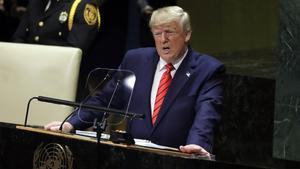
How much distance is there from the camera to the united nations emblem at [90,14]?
3936 mm

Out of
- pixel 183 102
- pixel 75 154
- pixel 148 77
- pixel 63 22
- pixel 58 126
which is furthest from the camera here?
pixel 63 22

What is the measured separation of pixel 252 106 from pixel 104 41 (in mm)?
1029

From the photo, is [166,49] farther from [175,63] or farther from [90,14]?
[90,14]

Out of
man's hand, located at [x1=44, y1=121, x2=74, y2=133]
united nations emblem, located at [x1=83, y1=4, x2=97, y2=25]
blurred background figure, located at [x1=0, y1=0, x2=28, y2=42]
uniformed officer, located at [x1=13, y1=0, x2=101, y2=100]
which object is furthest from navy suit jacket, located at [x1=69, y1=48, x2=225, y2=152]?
blurred background figure, located at [x1=0, y1=0, x2=28, y2=42]

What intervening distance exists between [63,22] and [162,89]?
39.6 inches

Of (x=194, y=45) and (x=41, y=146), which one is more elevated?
(x=194, y=45)

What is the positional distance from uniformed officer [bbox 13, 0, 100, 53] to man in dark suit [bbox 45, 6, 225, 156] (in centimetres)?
74

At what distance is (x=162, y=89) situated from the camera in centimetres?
318

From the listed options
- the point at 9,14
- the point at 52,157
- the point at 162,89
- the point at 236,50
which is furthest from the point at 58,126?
the point at 236,50

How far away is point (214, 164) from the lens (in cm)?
210

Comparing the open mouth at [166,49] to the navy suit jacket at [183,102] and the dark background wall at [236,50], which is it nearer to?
the navy suit jacket at [183,102]

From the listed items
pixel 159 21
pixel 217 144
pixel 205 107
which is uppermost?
pixel 159 21

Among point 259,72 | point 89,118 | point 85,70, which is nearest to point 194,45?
point 259,72

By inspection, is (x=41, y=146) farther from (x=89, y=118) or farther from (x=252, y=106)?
(x=252, y=106)
